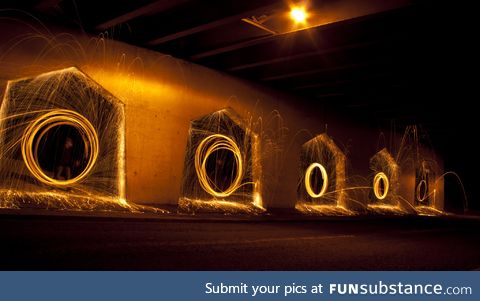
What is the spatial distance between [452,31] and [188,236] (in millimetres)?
6343

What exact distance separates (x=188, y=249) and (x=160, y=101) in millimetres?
6340

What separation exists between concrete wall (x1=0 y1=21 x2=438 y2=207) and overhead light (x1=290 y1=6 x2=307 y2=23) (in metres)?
3.54

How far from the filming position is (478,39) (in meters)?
8.84

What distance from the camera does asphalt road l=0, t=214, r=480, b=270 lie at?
390 centimetres

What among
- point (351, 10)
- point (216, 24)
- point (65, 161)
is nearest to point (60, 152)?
point (65, 161)

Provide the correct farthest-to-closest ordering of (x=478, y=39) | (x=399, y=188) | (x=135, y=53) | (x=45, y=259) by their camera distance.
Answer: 1. (x=399, y=188)
2. (x=135, y=53)
3. (x=478, y=39)
4. (x=45, y=259)

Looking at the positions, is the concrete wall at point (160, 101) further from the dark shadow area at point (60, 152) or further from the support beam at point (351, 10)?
the support beam at point (351, 10)

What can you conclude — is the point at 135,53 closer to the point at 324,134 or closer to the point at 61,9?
the point at 61,9

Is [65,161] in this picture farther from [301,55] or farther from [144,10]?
[301,55]

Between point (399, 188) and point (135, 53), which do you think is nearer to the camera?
point (135, 53)

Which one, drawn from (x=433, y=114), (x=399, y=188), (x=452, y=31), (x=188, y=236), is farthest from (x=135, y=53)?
(x=399, y=188)

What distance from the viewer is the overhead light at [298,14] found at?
27.5 feet

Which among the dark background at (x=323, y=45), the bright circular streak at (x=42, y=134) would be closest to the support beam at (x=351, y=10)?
the dark background at (x=323, y=45)

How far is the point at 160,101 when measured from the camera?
35.0 feet
